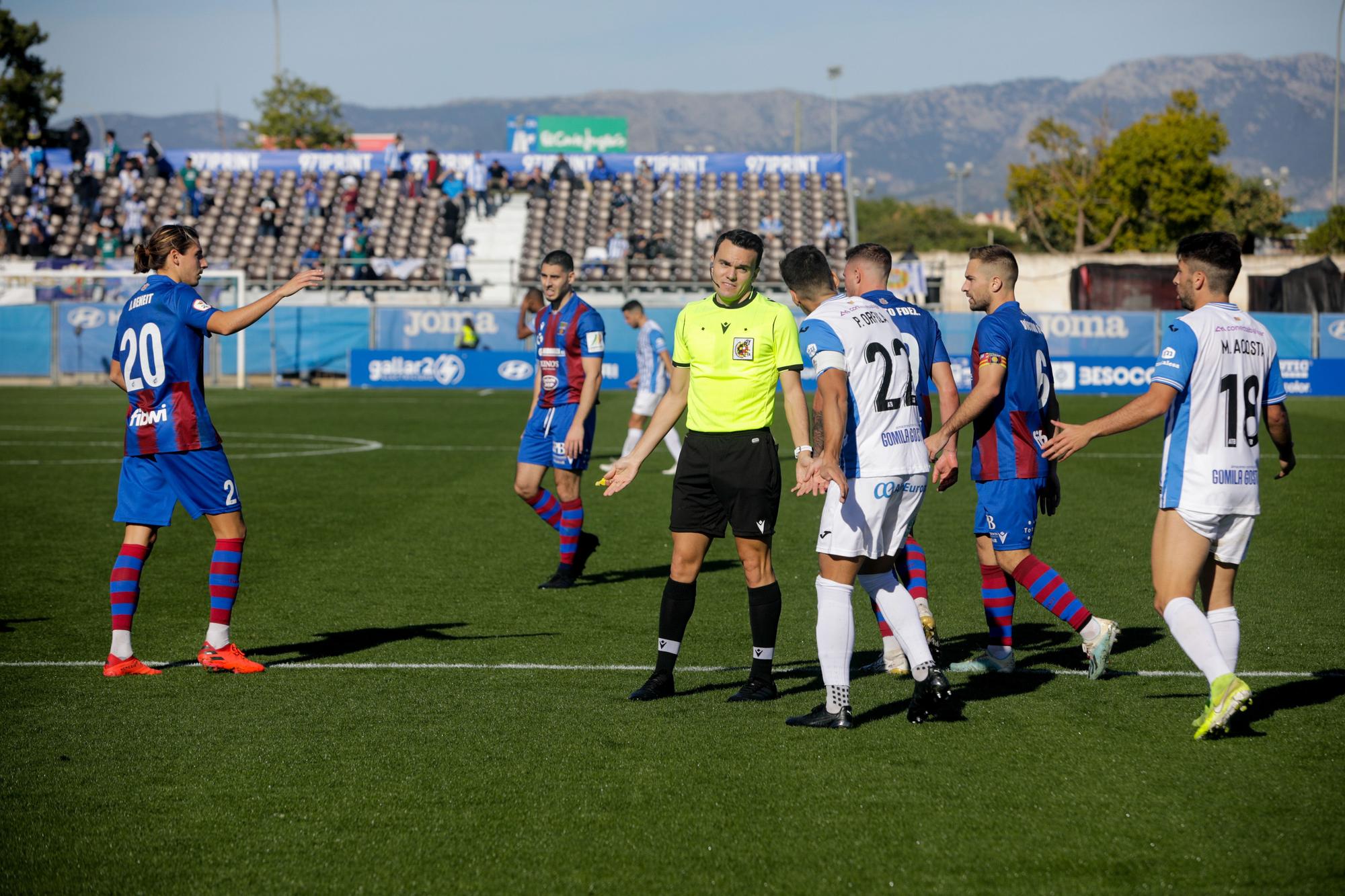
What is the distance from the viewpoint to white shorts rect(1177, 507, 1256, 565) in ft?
17.3

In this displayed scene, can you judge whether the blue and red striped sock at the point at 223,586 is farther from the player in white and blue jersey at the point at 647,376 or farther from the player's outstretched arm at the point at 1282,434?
the player in white and blue jersey at the point at 647,376

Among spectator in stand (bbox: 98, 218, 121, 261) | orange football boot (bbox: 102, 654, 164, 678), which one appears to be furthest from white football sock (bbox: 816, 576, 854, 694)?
spectator in stand (bbox: 98, 218, 121, 261)

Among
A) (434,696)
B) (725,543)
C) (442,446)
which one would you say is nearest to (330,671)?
(434,696)

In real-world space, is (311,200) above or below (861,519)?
above

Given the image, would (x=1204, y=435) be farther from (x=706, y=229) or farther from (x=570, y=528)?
(x=706, y=229)

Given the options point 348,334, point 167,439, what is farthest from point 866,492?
point 348,334

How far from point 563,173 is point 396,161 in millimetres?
6114

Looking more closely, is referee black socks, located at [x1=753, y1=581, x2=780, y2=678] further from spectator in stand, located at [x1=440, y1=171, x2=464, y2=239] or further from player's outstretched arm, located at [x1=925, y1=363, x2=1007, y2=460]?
spectator in stand, located at [x1=440, y1=171, x2=464, y2=239]

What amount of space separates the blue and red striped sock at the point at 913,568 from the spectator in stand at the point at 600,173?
41.8m

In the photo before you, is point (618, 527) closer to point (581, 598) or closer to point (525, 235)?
point (581, 598)

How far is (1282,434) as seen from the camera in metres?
5.74

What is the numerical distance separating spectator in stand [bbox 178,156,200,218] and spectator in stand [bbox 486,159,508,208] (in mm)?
10275

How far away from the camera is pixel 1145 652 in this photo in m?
6.99

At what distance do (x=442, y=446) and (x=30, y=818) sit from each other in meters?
14.5
